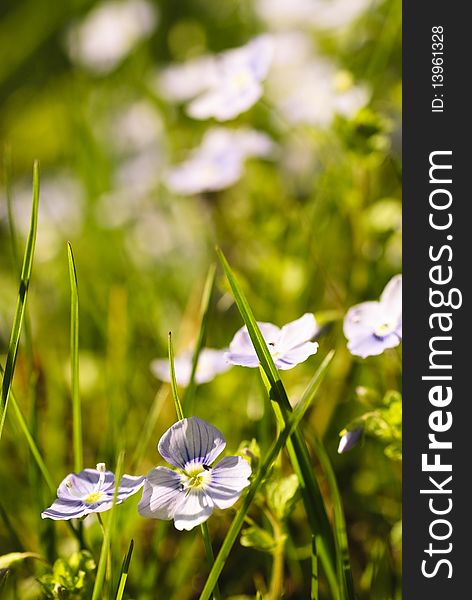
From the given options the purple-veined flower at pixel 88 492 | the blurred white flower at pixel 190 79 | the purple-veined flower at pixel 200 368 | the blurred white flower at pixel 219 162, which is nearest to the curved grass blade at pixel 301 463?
the purple-veined flower at pixel 88 492

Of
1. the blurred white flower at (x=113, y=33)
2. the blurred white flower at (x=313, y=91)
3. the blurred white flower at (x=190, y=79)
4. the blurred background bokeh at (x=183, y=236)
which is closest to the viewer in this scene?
the blurred background bokeh at (x=183, y=236)

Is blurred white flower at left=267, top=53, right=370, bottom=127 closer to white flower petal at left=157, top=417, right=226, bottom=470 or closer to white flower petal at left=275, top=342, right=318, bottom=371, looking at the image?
white flower petal at left=275, top=342, right=318, bottom=371

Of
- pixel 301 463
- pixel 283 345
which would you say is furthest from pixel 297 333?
pixel 301 463

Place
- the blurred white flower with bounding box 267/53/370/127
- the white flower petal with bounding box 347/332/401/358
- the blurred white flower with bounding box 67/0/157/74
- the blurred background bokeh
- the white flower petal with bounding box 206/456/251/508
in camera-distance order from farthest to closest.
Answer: the blurred white flower with bounding box 67/0/157/74
the blurred white flower with bounding box 267/53/370/127
the blurred background bokeh
the white flower petal with bounding box 347/332/401/358
the white flower petal with bounding box 206/456/251/508

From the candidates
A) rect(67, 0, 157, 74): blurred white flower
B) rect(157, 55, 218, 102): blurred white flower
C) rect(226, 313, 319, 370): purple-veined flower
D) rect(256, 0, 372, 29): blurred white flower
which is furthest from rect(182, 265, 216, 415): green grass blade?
rect(67, 0, 157, 74): blurred white flower

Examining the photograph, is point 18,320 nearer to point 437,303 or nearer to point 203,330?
point 203,330

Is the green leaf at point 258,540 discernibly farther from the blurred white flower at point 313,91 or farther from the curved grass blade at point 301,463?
the blurred white flower at point 313,91
